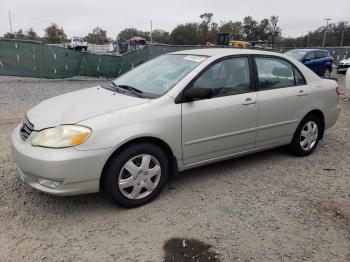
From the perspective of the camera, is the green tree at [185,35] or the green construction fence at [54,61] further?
the green tree at [185,35]

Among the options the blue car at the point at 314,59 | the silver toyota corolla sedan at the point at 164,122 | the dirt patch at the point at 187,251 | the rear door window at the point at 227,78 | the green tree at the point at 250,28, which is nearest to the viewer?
the dirt patch at the point at 187,251

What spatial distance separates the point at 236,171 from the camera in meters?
4.57

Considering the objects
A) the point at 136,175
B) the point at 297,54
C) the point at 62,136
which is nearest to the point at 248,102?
the point at 136,175

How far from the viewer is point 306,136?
509cm

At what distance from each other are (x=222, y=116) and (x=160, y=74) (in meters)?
0.89

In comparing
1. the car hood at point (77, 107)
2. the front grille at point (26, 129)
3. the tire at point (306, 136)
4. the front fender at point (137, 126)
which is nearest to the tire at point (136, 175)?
the front fender at point (137, 126)

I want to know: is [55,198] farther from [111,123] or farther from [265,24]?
[265,24]

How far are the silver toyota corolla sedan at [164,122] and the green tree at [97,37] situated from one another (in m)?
83.6

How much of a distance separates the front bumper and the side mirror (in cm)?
105

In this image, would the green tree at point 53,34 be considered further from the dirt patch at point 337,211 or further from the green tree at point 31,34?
the dirt patch at point 337,211

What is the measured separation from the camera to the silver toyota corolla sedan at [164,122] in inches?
126

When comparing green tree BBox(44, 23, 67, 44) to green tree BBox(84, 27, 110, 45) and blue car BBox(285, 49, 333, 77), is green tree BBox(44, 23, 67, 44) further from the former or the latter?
blue car BBox(285, 49, 333, 77)

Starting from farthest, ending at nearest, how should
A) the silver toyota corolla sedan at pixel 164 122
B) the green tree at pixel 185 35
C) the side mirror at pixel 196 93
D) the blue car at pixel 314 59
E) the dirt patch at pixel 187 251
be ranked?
the green tree at pixel 185 35 → the blue car at pixel 314 59 → the side mirror at pixel 196 93 → the silver toyota corolla sedan at pixel 164 122 → the dirt patch at pixel 187 251

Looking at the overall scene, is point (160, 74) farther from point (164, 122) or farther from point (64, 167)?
point (64, 167)
